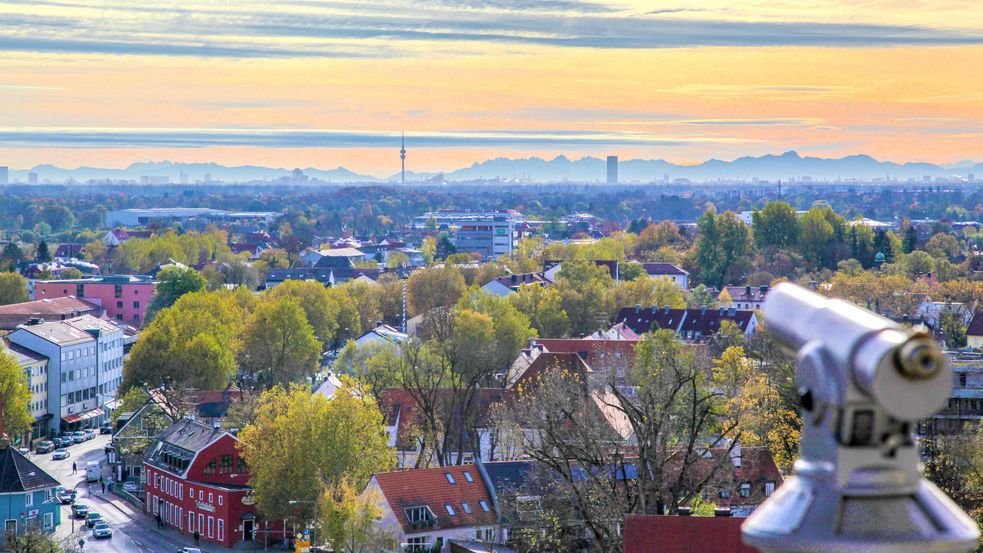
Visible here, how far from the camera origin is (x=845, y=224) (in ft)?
410

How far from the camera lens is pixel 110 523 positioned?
4472cm

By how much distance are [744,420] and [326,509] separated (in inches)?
428

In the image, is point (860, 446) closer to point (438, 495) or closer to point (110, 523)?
point (438, 495)

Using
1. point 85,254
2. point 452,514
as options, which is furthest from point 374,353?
point 85,254

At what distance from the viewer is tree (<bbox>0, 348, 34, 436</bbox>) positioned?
5319cm

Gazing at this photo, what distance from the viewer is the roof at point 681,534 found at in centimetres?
2045

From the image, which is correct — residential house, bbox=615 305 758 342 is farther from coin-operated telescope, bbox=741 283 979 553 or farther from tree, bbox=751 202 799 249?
coin-operated telescope, bbox=741 283 979 553

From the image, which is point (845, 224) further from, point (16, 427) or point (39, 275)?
point (16, 427)

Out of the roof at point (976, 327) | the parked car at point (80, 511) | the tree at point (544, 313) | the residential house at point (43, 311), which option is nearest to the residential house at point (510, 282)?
the tree at point (544, 313)

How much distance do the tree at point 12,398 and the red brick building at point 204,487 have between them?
838 cm

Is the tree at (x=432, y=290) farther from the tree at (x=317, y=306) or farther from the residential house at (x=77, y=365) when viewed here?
the residential house at (x=77, y=365)

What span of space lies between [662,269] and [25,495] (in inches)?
3079

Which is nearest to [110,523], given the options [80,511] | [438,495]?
[80,511]

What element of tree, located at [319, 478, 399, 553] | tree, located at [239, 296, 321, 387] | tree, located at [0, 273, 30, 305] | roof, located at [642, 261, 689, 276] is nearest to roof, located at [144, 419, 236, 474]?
tree, located at [319, 478, 399, 553]
